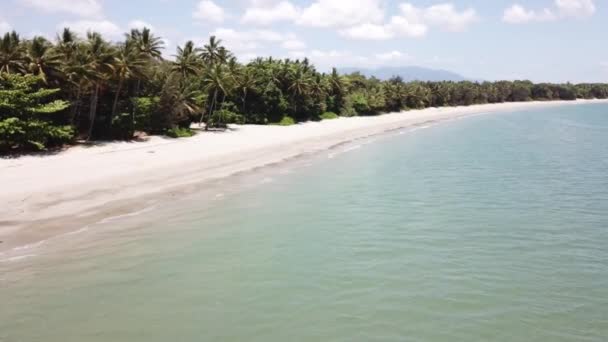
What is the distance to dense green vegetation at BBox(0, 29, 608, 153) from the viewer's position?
1378 inches

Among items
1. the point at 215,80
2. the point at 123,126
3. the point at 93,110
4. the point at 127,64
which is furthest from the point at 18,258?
the point at 215,80

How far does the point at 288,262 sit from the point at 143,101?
3448 cm

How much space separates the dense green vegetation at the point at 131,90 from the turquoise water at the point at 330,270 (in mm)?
15956

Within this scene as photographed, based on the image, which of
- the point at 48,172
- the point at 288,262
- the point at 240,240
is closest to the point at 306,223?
the point at 240,240

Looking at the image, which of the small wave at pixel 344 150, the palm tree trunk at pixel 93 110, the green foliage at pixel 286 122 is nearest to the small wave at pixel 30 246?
the palm tree trunk at pixel 93 110

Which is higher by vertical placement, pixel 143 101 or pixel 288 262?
pixel 143 101

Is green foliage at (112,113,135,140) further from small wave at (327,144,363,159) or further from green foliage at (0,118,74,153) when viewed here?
small wave at (327,144,363,159)

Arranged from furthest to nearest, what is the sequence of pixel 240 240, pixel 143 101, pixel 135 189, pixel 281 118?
pixel 281 118 < pixel 143 101 < pixel 135 189 < pixel 240 240

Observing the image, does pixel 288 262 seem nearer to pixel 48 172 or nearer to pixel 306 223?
pixel 306 223

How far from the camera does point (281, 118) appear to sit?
232 ft

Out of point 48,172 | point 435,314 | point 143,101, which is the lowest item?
point 435,314

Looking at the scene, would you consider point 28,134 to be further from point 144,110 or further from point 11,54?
point 144,110

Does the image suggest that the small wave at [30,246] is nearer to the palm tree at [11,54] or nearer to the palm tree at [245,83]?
the palm tree at [11,54]

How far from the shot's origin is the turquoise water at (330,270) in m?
11.9
